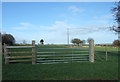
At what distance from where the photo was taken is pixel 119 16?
15.2 m

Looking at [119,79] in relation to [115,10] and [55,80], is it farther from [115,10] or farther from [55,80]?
[115,10]

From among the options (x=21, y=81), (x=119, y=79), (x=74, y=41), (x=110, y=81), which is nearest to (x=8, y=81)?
(x=21, y=81)

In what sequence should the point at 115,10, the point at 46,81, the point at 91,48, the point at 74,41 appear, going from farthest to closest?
the point at 74,41, the point at 115,10, the point at 91,48, the point at 46,81

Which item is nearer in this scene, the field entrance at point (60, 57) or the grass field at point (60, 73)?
the grass field at point (60, 73)

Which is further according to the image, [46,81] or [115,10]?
[115,10]

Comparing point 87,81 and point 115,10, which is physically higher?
point 115,10

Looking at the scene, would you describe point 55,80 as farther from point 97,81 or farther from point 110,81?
point 110,81

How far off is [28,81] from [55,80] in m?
0.96

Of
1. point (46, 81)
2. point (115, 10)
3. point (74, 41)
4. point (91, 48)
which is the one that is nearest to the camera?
point (46, 81)

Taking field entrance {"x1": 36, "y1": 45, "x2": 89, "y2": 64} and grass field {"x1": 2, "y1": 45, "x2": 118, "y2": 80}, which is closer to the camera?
grass field {"x1": 2, "y1": 45, "x2": 118, "y2": 80}

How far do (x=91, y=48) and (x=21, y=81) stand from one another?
6294 millimetres

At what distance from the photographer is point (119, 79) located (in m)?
5.04

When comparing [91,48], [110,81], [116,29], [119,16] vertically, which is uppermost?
[119,16]

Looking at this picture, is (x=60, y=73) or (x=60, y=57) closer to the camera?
(x=60, y=73)
